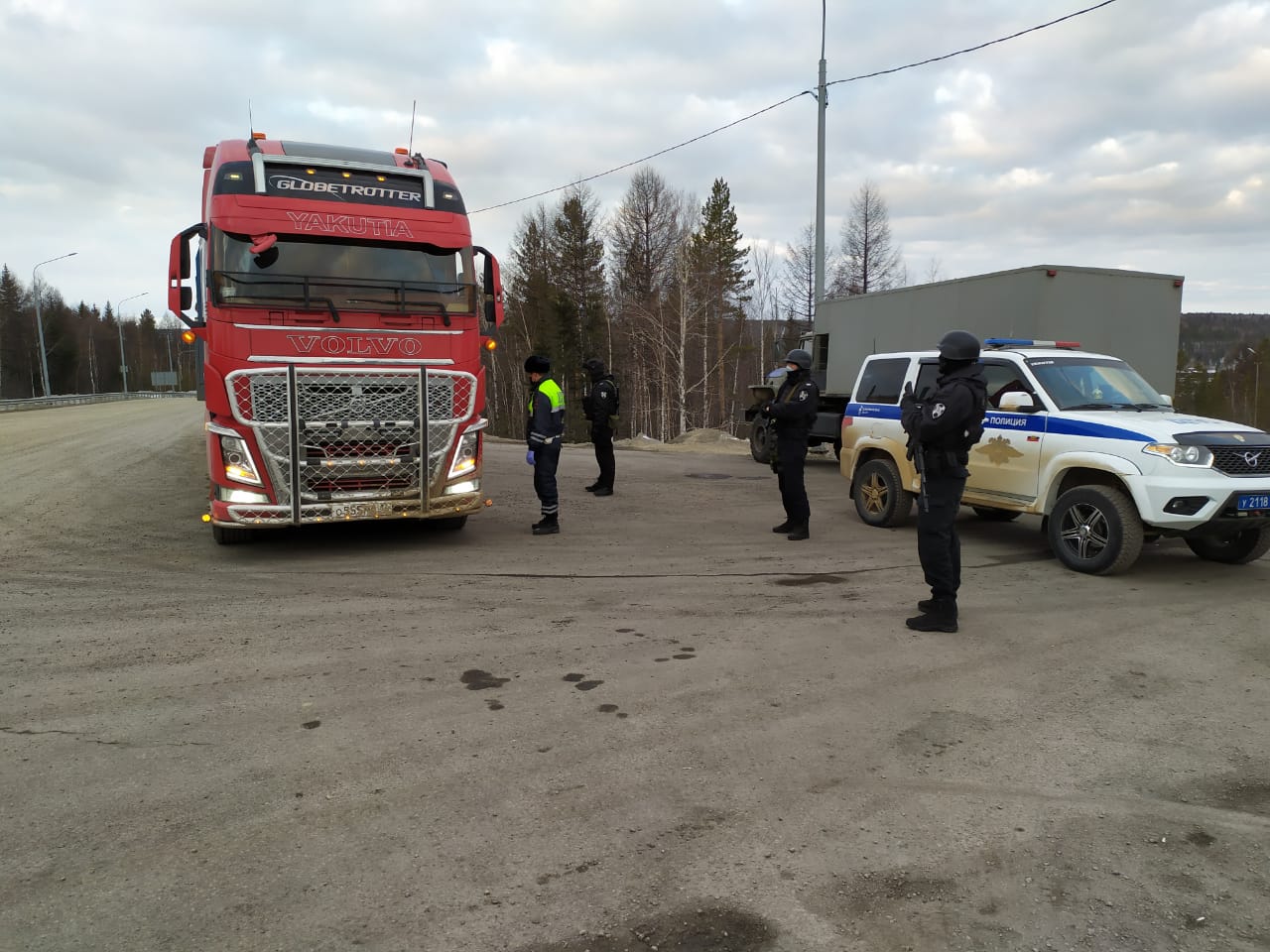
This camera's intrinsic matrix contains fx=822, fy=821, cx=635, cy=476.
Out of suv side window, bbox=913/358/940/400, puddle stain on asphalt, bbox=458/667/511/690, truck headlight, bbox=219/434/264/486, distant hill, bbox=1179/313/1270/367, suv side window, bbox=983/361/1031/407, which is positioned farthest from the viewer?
distant hill, bbox=1179/313/1270/367

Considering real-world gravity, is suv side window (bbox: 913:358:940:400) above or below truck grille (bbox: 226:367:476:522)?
above

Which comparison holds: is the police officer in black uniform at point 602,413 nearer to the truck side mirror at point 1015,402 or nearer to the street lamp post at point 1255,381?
the truck side mirror at point 1015,402

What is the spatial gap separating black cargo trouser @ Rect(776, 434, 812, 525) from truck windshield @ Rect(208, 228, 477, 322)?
11.6ft

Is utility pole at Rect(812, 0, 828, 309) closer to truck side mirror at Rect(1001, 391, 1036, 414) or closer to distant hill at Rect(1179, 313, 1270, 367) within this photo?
truck side mirror at Rect(1001, 391, 1036, 414)

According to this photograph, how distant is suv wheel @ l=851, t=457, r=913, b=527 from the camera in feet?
30.8

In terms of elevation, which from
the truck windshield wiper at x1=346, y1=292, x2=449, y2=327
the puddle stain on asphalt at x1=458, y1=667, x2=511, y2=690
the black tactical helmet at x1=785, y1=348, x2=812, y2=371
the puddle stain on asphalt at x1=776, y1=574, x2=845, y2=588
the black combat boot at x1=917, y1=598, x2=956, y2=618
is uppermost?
the truck windshield wiper at x1=346, y1=292, x2=449, y2=327

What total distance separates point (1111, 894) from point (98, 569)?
7788mm

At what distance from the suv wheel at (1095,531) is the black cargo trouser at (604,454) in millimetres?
6334

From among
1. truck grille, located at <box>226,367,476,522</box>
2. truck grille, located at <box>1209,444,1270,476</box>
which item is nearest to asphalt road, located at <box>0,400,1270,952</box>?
truck grille, located at <box>226,367,476,522</box>

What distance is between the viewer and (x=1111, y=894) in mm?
2660

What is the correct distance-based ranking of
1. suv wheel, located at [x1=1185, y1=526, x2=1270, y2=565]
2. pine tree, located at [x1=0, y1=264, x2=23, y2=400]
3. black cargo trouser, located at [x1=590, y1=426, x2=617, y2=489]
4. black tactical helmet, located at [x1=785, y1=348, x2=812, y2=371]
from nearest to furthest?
suv wheel, located at [x1=1185, y1=526, x2=1270, y2=565]
black tactical helmet, located at [x1=785, y1=348, x2=812, y2=371]
black cargo trouser, located at [x1=590, y1=426, x2=617, y2=489]
pine tree, located at [x1=0, y1=264, x2=23, y2=400]

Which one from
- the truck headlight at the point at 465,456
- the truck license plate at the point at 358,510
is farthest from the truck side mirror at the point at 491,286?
the truck license plate at the point at 358,510

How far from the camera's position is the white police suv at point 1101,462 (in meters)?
6.61

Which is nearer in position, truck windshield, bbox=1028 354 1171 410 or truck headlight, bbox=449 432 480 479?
truck windshield, bbox=1028 354 1171 410
